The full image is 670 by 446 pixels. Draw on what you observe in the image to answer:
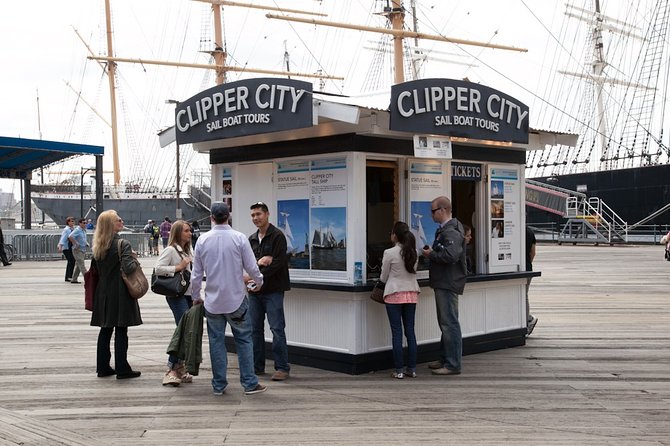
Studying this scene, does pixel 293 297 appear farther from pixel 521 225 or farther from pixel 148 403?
pixel 521 225

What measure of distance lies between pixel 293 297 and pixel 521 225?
340 centimetres

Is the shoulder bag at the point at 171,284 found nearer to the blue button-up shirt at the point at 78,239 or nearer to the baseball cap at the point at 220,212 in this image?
the baseball cap at the point at 220,212

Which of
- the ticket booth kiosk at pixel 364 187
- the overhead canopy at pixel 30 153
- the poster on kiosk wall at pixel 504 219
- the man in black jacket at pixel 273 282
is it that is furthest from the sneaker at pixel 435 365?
the overhead canopy at pixel 30 153

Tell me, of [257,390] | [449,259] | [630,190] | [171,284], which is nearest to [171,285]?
[171,284]

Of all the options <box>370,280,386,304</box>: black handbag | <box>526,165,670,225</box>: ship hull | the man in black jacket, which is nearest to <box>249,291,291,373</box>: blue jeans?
the man in black jacket

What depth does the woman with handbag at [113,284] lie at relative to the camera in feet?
26.1

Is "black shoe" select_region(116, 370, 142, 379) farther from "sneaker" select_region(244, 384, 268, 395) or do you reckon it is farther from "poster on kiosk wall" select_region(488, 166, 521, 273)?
"poster on kiosk wall" select_region(488, 166, 521, 273)

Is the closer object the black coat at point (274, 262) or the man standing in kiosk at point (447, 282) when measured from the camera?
the black coat at point (274, 262)

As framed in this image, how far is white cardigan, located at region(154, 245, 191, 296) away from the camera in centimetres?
778

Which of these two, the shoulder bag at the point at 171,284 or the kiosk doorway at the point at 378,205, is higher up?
the kiosk doorway at the point at 378,205

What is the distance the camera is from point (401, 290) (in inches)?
309

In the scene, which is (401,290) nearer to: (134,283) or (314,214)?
(314,214)

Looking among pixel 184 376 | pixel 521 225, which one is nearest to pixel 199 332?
pixel 184 376

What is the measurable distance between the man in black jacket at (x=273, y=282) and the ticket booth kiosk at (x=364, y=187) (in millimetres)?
593
